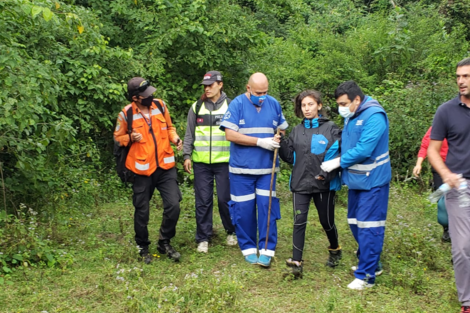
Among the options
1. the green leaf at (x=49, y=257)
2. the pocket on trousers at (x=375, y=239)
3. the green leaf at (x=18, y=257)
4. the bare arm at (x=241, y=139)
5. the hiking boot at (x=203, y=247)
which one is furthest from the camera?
the hiking boot at (x=203, y=247)

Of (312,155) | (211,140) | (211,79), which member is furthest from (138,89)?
(312,155)

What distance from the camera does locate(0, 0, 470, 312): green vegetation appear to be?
4.66 m

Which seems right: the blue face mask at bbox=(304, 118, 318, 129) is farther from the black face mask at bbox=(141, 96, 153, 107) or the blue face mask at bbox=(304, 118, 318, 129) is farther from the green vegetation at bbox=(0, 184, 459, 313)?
the black face mask at bbox=(141, 96, 153, 107)

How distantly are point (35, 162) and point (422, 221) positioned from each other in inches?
202

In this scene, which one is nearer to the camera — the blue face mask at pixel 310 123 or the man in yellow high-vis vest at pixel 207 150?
the blue face mask at pixel 310 123

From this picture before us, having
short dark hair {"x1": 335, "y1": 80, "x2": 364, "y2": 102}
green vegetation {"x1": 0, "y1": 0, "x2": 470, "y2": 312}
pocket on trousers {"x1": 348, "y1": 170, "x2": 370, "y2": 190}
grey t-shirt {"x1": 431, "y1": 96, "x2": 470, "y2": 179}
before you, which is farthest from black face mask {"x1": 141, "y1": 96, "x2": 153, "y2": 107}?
grey t-shirt {"x1": 431, "y1": 96, "x2": 470, "y2": 179}

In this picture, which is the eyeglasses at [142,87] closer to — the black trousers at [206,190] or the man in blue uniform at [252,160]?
the man in blue uniform at [252,160]

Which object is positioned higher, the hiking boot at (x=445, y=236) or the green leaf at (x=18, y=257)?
the green leaf at (x=18, y=257)

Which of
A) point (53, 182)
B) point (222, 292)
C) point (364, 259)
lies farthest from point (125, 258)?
point (364, 259)

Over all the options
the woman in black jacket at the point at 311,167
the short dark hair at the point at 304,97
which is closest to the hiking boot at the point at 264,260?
the woman in black jacket at the point at 311,167

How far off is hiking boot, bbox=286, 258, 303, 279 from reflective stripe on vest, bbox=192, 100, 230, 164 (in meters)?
1.40

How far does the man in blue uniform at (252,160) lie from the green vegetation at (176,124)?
0.99 ft

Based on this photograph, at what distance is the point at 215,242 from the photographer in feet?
21.1

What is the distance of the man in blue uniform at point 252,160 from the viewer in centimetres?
556
